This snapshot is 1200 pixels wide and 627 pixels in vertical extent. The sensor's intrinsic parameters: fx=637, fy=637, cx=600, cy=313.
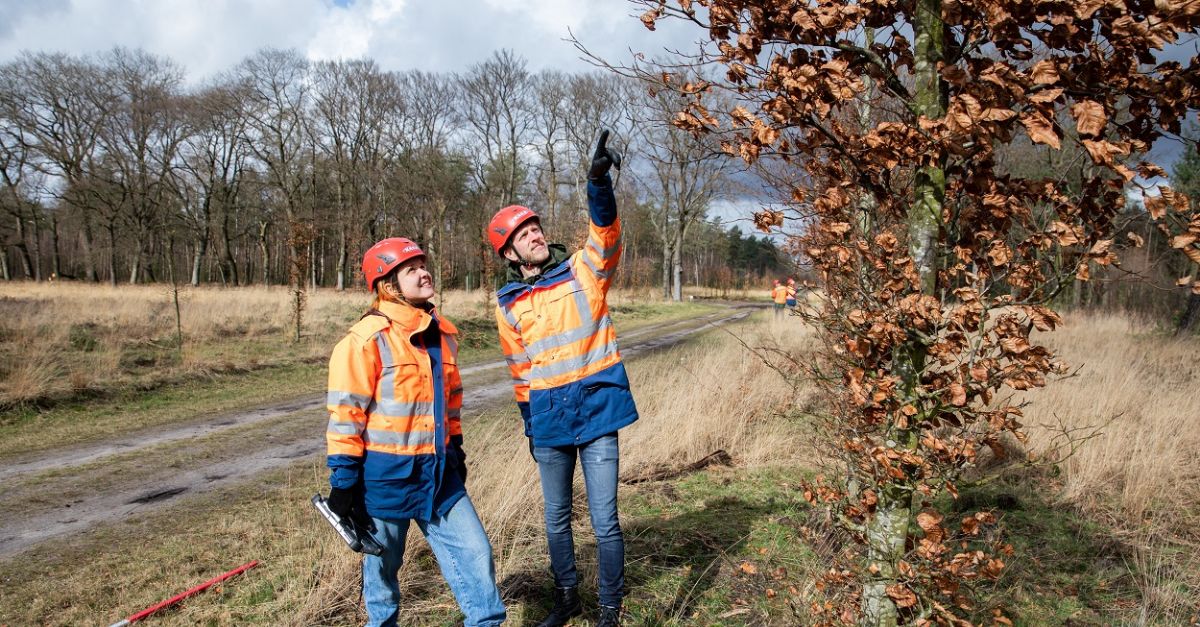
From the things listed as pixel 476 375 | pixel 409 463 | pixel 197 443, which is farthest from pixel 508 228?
pixel 476 375

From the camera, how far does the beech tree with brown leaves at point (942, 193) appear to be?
1.51 meters

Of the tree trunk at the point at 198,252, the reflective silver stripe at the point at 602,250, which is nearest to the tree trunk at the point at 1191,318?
the reflective silver stripe at the point at 602,250

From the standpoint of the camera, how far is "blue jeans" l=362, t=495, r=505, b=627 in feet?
8.12

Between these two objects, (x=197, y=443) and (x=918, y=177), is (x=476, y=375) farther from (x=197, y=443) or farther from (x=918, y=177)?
(x=918, y=177)

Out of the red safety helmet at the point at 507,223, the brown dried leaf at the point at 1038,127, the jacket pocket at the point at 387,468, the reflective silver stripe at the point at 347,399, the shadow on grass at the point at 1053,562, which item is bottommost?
the shadow on grass at the point at 1053,562

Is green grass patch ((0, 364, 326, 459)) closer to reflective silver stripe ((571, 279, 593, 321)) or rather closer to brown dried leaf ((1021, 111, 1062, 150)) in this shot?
reflective silver stripe ((571, 279, 593, 321))

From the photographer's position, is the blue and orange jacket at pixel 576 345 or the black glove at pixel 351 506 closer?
the black glove at pixel 351 506

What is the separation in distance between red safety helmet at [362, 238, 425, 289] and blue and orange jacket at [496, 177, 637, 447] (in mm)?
502

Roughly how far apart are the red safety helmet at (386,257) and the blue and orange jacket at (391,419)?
137 millimetres

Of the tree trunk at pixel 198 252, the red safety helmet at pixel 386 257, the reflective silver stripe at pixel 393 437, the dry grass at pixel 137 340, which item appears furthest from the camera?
the tree trunk at pixel 198 252

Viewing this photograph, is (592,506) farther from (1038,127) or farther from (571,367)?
(1038,127)

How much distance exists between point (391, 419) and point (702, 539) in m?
2.44

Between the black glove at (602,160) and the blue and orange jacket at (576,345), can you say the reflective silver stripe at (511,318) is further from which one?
the black glove at (602,160)

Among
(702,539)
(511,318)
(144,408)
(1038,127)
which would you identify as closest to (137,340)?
(144,408)
